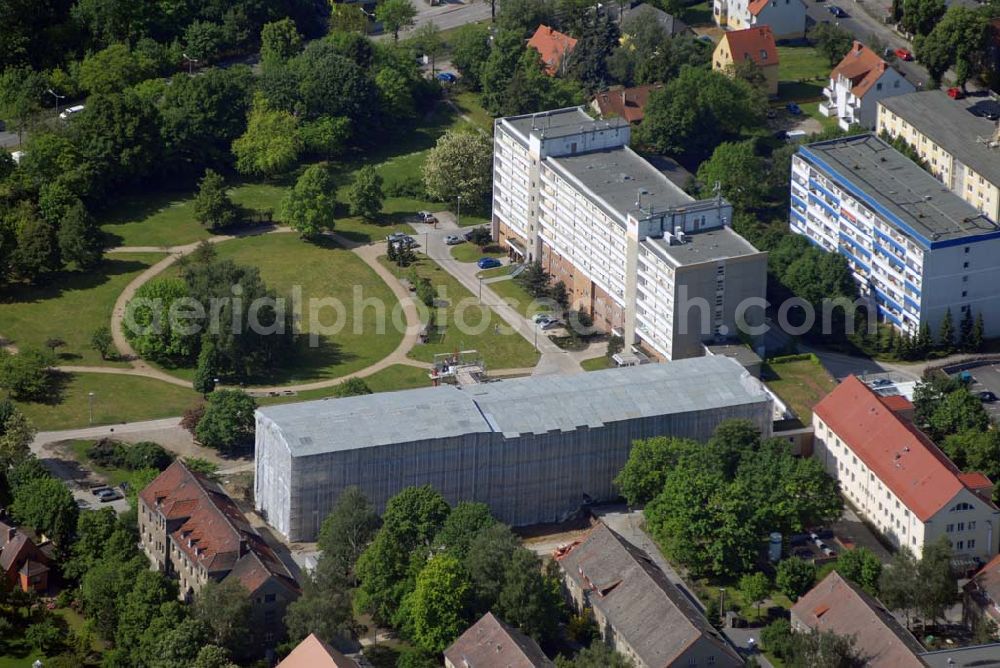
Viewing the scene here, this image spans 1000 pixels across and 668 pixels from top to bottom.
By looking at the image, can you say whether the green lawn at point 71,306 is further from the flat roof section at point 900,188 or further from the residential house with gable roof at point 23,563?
the flat roof section at point 900,188

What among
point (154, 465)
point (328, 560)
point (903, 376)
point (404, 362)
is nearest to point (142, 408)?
point (154, 465)

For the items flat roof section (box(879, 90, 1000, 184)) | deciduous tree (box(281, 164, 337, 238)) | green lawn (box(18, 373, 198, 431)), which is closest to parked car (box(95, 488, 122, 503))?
green lawn (box(18, 373, 198, 431))

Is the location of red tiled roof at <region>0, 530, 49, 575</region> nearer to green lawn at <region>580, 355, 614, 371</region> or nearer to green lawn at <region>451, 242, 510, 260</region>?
green lawn at <region>580, 355, 614, 371</region>

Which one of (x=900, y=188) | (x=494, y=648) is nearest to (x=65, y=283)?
(x=494, y=648)

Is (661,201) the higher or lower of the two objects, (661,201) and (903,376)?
the higher

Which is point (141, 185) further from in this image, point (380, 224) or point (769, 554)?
point (769, 554)

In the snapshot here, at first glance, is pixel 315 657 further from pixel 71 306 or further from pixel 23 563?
pixel 71 306
